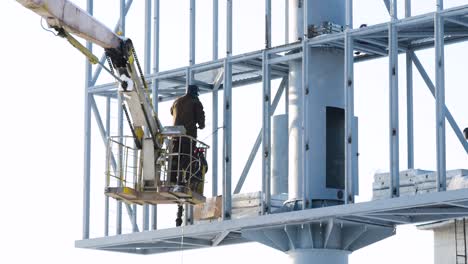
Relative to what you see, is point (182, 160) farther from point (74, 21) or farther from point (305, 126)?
point (74, 21)

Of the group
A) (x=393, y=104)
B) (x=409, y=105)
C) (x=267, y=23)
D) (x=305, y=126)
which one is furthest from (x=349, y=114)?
(x=267, y=23)

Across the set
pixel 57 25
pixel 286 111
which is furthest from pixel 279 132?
pixel 57 25

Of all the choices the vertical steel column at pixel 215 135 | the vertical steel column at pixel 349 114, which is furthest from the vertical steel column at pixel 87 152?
the vertical steel column at pixel 349 114

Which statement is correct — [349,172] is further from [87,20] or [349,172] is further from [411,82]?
[87,20]

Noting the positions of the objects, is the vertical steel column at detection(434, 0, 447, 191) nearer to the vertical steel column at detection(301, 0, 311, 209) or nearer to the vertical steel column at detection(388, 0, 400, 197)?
the vertical steel column at detection(388, 0, 400, 197)

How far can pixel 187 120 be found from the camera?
1699 inches

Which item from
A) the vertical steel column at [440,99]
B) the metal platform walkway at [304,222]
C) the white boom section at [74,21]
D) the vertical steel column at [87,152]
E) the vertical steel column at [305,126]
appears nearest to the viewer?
the vertical steel column at [440,99]

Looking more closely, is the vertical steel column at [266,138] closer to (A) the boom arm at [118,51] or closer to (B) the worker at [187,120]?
(B) the worker at [187,120]

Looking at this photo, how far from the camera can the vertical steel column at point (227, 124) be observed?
4262 centimetres

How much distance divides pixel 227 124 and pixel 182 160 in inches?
60.8

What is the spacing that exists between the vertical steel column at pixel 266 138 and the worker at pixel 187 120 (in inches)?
Answer: 79.2

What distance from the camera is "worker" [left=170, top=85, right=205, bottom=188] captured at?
42875 millimetres

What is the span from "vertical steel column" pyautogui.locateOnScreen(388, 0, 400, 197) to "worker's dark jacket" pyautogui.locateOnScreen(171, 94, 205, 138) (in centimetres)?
623

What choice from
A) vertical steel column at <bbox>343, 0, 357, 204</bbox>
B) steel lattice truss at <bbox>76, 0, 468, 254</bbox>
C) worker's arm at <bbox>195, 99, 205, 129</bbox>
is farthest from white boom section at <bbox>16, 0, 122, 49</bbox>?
vertical steel column at <bbox>343, 0, 357, 204</bbox>
